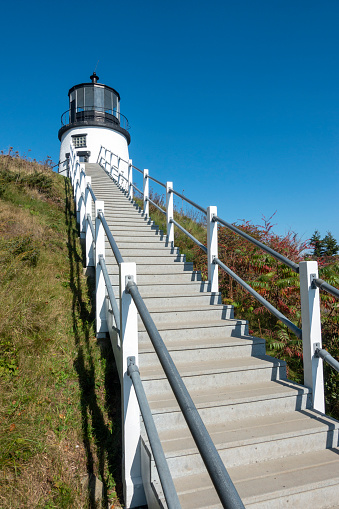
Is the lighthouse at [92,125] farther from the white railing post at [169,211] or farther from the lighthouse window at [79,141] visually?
the white railing post at [169,211]

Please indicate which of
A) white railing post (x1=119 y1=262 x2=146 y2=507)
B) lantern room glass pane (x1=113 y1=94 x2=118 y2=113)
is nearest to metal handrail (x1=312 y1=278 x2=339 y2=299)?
white railing post (x1=119 y1=262 x2=146 y2=507)

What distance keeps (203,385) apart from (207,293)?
1.79 meters

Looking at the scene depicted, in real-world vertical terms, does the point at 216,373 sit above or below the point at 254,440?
above

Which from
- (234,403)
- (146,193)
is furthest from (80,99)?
(234,403)

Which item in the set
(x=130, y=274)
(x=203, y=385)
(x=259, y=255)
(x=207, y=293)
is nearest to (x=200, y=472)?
(x=203, y=385)

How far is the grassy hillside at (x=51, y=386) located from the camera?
246cm

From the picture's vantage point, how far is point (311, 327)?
116 inches

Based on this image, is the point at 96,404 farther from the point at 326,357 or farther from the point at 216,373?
the point at 326,357

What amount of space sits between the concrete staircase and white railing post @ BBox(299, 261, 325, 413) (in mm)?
111

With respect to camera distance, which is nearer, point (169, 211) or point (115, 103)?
point (169, 211)

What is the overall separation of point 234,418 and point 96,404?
1.30 meters

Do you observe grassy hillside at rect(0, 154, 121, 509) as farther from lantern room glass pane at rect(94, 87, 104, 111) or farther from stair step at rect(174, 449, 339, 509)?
lantern room glass pane at rect(94, 87, 104, 111)

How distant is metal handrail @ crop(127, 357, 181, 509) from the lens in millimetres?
1422

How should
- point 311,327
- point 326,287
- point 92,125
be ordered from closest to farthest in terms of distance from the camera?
point 326,287 < point 311,327 < point 92,125
